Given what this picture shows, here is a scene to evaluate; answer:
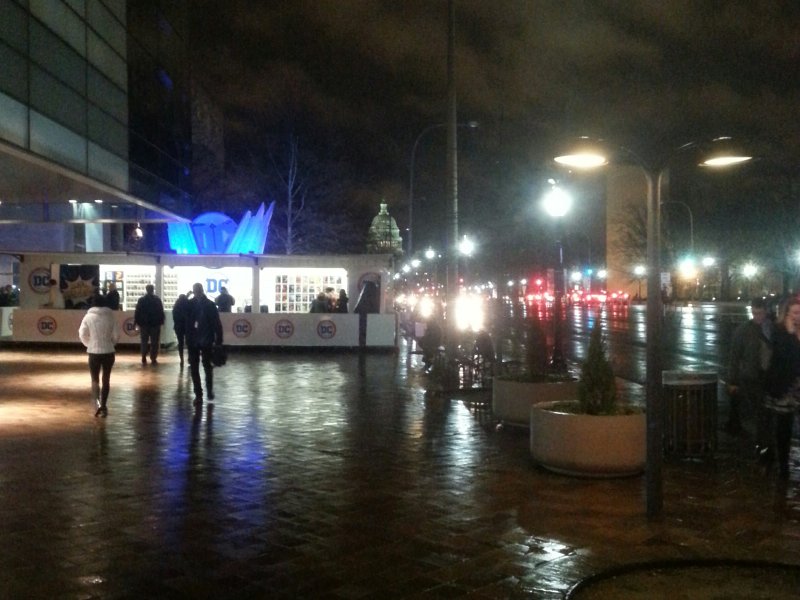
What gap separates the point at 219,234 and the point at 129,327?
9.61 meters

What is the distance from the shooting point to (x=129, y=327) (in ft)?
85.7

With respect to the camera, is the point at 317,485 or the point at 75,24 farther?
the point at 75,24

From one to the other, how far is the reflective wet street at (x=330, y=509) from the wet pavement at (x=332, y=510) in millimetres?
23

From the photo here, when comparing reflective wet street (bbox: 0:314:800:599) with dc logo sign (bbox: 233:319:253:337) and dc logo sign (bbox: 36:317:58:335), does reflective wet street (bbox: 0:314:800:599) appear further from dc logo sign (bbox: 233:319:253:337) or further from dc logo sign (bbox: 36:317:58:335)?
dc logo sign (bbox: 36:317:58:335)

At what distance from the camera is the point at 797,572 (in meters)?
6.26

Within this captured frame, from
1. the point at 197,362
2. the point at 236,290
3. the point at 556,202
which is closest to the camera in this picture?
the point at 197,362

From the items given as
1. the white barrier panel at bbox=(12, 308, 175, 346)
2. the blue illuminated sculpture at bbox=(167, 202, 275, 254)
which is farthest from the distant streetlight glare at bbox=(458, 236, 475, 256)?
the white barrier panel at bbox=(12, 308, 175, 346)

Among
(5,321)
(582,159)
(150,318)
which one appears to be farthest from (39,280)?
(582,159)

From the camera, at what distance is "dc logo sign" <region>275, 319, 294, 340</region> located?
1048 inches

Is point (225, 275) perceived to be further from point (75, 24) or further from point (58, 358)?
point (75, 24)

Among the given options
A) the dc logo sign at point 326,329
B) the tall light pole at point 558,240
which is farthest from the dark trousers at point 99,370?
the dc logo sign at point 326,329

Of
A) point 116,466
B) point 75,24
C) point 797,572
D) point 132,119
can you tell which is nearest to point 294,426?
point 116,466

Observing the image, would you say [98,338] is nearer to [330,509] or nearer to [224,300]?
[330,509]

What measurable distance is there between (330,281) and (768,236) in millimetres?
32238
